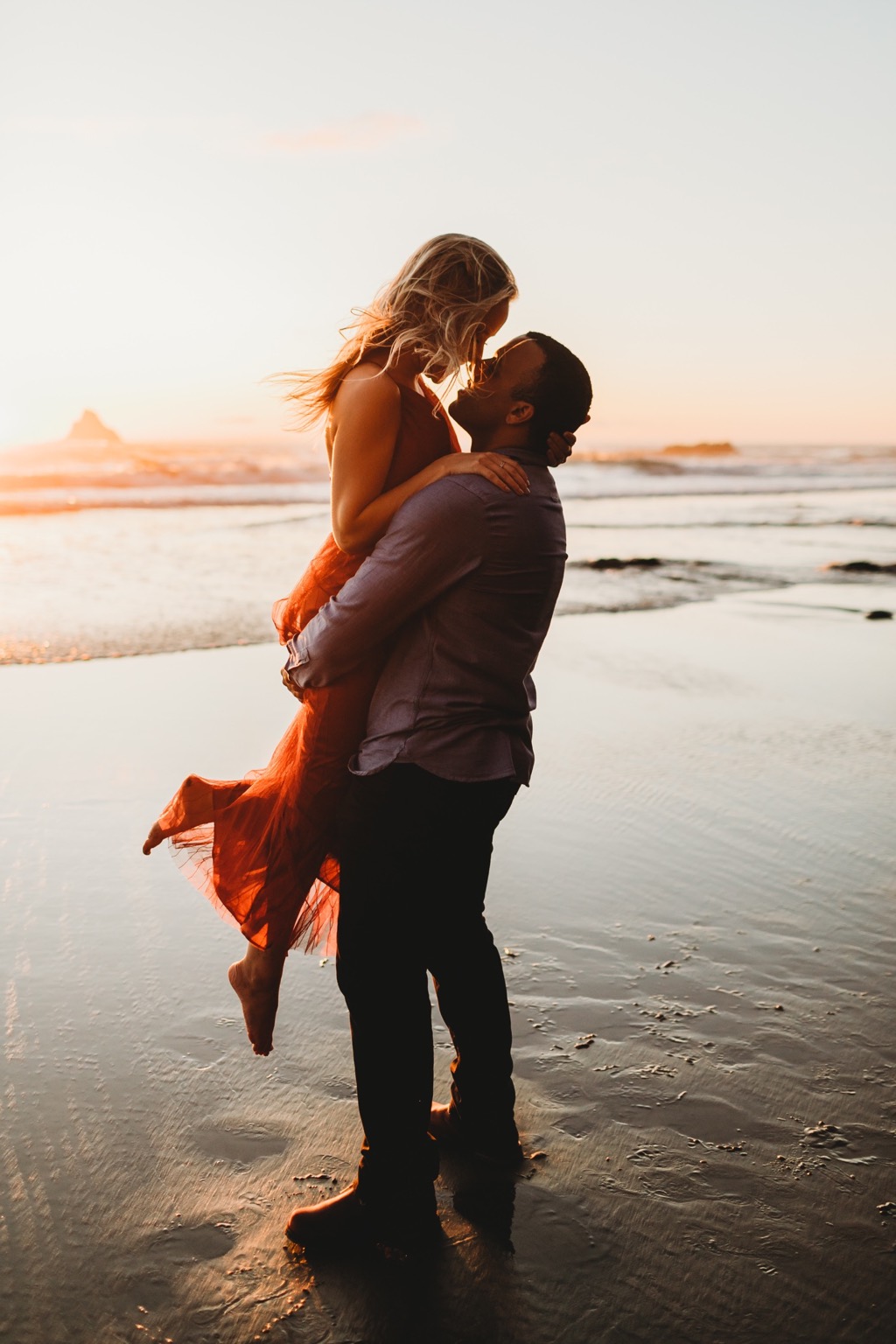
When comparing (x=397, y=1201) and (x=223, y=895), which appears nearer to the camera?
(x=397, y=1201)

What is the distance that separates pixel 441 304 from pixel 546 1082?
205 cm

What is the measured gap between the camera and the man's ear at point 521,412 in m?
2.59

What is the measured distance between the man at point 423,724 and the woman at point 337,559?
0.08 m

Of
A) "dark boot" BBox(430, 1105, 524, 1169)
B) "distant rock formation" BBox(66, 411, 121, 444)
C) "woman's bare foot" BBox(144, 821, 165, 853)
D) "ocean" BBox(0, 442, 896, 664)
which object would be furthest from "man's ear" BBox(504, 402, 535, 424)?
"distant rock formation" BBox(66, 411, 121, 444)

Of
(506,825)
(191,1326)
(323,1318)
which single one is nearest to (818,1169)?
(323,1318)

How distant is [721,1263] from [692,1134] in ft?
1.53

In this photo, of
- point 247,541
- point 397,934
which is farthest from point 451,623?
point 247,541

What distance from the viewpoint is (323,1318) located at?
7.64 ft

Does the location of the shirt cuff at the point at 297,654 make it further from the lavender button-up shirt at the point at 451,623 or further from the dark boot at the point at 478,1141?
the dark boot at the point at 478,1141

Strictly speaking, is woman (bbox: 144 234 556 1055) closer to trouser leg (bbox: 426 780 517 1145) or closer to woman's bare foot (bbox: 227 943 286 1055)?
woman's bare foot (bbox: 227 943 286 1055)

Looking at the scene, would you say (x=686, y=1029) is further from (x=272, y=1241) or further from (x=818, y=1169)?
(x=272, y=1241)

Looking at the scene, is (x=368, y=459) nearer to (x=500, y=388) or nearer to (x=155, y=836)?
(x=500, y=388)

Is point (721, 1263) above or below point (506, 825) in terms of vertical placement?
below

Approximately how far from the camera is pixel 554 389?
2.57 meters
